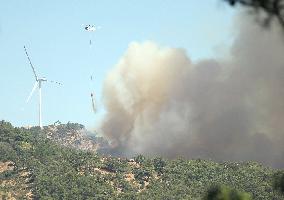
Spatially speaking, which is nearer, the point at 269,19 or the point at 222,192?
the point at 269,19

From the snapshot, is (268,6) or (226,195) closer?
(268,6)

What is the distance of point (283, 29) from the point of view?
32.9 metres

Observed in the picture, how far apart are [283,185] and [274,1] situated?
64.8 feet

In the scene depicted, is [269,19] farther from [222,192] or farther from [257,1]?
[222,192]

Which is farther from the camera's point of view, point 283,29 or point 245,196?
point 245,196

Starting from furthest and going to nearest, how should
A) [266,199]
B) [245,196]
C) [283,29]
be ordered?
[266,199]
[245,196]
[283,29]

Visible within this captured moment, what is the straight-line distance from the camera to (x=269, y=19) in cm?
3306

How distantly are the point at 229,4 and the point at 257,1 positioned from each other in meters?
1.59

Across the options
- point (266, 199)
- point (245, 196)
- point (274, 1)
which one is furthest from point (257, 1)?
point (266, 199)

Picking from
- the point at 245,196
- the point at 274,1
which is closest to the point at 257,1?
the point at 274,1

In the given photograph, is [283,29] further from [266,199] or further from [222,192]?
[266,199]

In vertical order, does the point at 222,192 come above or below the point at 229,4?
below

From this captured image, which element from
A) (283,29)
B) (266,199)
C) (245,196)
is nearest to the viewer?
(283,29)

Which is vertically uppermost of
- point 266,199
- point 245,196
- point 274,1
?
point 266,199
